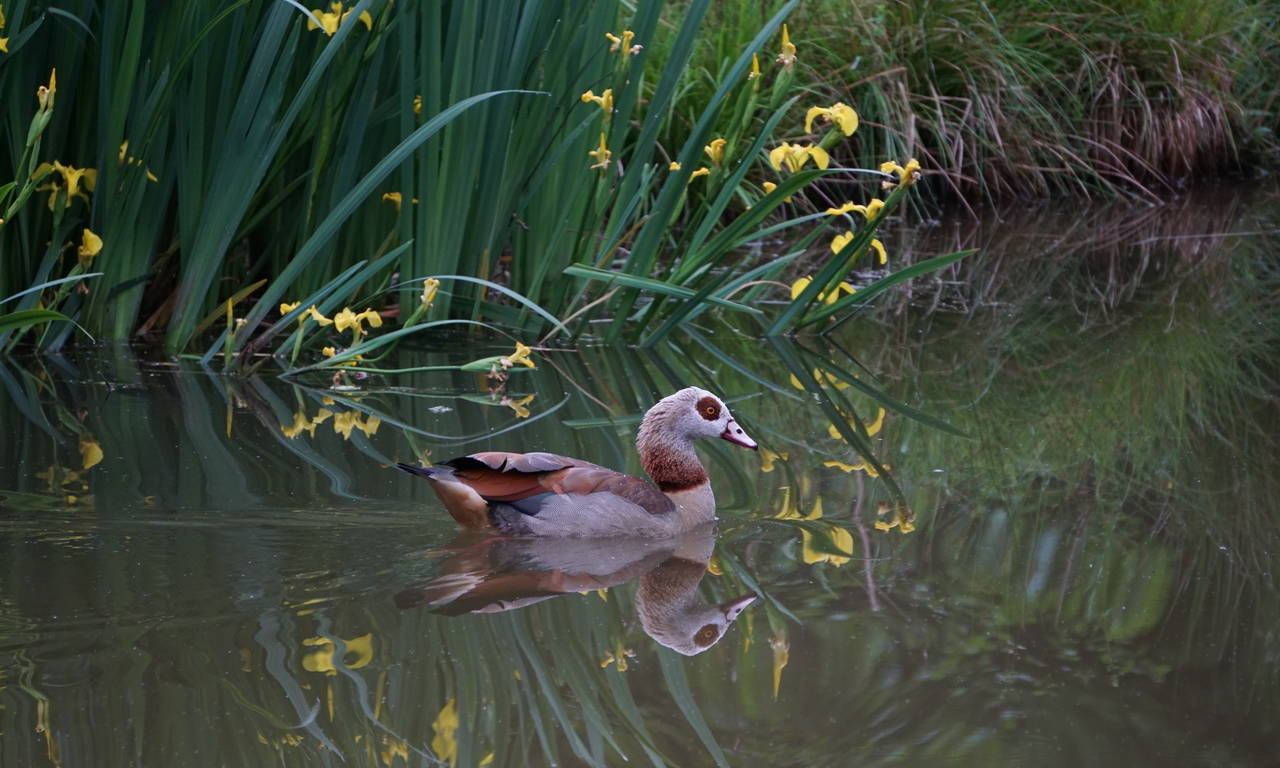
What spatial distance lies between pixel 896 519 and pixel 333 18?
262cm

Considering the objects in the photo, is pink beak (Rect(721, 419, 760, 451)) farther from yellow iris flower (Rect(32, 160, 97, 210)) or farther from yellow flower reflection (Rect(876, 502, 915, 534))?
yellow iris flower (Rect(32, 160, 97, 210))

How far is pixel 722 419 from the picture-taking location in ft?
16.6

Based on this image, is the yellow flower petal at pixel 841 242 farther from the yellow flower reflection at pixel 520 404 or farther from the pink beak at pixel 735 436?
the pink beak at pixel 735 436

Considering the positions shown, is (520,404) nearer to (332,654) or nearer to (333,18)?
(333,18)

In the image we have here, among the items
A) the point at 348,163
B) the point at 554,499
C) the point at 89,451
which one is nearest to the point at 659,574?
the point at 554,499

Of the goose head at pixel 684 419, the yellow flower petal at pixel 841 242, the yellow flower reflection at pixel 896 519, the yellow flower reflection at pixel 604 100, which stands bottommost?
the yellow flower reflection at pixel 896 519

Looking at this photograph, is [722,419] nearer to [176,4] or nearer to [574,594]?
[574,594]

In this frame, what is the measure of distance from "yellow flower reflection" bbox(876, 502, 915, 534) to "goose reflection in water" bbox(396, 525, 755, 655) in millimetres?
495

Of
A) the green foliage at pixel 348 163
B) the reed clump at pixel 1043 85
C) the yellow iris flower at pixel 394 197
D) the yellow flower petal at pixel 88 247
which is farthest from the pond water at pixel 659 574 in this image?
the reed clump at pixel 1043 85

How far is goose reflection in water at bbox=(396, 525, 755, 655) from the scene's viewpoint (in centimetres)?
404

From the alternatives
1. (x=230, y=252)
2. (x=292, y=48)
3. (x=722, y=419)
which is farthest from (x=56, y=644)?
(x=230, y=252)

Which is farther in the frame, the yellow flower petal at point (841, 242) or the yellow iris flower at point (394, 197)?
the yellow flower petal at point (841, 242)

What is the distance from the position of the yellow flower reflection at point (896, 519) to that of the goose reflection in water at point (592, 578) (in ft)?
1.62

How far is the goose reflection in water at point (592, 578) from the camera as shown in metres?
4.04
